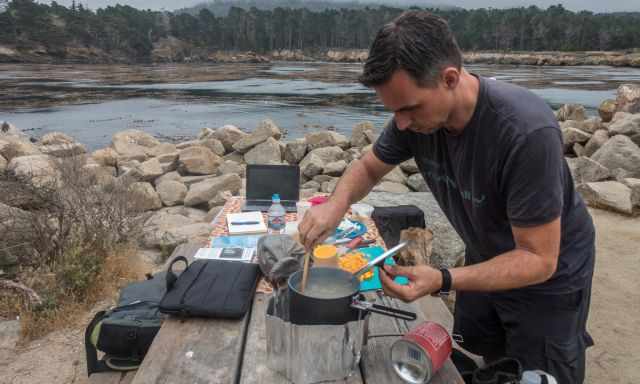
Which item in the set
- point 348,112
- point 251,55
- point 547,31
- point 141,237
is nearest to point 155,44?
point 251,55

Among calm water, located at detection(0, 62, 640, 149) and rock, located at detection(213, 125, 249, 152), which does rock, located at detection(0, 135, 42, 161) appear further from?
rock, located at detection(213, 125, 249, 152)

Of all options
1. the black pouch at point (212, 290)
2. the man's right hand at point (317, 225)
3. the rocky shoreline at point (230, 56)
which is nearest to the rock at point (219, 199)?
the black pouch at point (212, 290)

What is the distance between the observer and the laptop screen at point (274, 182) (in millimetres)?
3703

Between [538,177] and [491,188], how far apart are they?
0.25 meters

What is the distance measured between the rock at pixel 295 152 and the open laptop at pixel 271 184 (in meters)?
7.00

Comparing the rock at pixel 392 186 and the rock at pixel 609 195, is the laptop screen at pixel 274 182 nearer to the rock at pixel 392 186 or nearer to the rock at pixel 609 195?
the rock at pixel 392 186

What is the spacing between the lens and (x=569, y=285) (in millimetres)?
2209

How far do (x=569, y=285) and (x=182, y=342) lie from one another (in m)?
1.68

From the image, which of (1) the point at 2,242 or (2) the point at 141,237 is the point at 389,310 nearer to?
(1) the point at 2,242

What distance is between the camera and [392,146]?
254 cm

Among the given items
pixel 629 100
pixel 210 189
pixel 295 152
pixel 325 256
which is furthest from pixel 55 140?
pixel 629 100

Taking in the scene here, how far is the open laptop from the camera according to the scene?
369cm

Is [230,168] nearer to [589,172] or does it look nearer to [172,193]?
[172,193]

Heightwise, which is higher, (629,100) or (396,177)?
(629,100)
